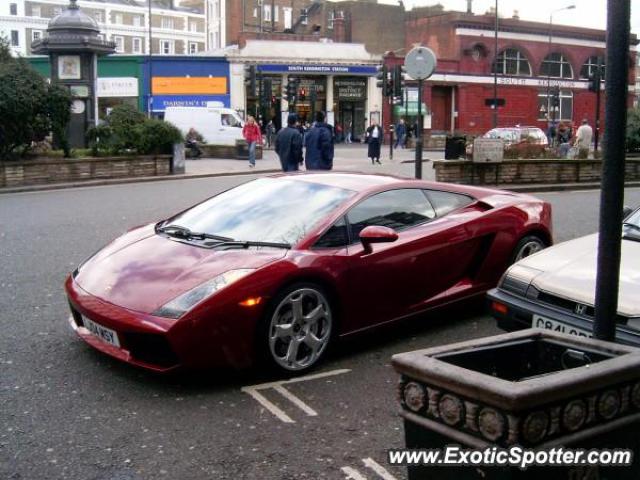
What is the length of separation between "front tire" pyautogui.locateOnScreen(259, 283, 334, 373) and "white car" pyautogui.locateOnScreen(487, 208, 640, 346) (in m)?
1.21

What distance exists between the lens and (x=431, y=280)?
5953 millimetres

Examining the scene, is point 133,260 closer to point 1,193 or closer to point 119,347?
point 119,347

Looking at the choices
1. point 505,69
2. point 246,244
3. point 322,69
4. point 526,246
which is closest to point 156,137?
point 526,246

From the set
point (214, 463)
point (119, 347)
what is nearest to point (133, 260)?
point (119, 347)

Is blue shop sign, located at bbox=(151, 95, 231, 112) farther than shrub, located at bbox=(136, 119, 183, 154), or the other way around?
blue shop sign, located at bbox=(151, 95, 231, 112)

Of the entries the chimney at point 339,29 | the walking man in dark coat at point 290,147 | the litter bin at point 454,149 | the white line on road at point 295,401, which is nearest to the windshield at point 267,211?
the white line on road at point 295,401

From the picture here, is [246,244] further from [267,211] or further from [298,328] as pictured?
[298,328]

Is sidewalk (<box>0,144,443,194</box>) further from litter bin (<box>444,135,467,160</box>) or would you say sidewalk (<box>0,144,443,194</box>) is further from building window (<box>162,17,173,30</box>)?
building window (<box>162,17,173,30</box>)

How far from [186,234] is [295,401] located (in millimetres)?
1659

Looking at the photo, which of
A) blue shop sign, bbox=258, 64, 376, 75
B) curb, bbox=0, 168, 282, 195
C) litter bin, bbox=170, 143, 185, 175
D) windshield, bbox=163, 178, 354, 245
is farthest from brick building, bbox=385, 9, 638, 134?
windshield, bbox=163, 178, 354, 245

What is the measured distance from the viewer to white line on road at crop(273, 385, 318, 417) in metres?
4.42

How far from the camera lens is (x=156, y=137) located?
21688 millimetres

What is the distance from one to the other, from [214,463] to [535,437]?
1.85m

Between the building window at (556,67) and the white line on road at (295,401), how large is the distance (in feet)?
198
